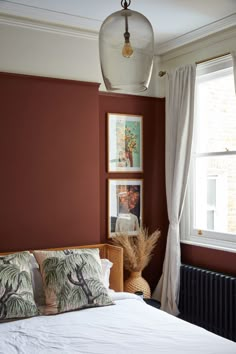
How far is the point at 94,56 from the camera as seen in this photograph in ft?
12.8

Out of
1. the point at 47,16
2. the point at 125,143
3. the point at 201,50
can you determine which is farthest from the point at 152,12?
the point at 125,143

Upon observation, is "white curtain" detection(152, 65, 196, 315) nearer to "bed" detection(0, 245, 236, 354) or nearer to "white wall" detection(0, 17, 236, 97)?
"white wall" detection(0, 17, 236, 97)

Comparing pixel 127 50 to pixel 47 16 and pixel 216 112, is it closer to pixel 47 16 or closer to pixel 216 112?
pixel 47 16

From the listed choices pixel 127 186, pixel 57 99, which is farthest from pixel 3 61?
pixel 127 186

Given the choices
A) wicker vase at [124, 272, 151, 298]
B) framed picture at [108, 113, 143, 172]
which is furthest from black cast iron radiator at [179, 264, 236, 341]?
framed picture at [108, 113, 143, 172]

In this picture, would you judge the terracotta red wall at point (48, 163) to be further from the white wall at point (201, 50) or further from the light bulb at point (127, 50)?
the light bulb at point (127, 50)

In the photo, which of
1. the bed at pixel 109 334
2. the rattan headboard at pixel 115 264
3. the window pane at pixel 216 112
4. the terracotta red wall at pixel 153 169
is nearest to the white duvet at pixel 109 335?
the bed at pixel 109 334

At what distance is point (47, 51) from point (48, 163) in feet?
3.12

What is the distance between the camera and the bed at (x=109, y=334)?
2297 millimetres

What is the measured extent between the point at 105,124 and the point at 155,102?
0.66 m

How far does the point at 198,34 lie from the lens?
3.79 m

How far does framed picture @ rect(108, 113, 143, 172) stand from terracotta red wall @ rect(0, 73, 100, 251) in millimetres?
212

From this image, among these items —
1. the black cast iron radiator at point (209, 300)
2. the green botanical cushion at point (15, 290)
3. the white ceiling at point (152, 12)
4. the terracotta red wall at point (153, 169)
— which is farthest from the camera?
the terracotta red wall at point (153, 169)

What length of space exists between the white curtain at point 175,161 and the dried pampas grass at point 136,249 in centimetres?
20
